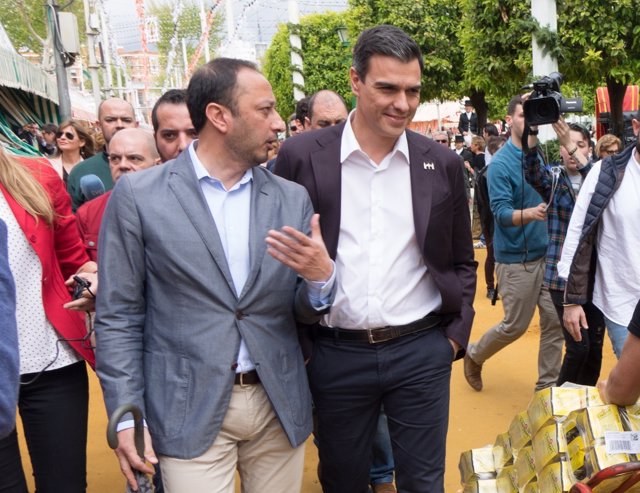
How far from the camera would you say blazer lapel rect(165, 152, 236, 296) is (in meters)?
2.21

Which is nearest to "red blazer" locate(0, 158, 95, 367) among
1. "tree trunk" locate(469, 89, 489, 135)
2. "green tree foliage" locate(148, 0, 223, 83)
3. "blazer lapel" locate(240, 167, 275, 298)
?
"blazer lapel" locate(240, 167, 275, 298)

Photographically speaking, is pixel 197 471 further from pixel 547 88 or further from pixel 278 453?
pixel 547 88

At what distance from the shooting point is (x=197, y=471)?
225 centimetres

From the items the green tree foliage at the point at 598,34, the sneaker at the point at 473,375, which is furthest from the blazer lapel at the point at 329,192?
the green tree foliage at the point at 598,34

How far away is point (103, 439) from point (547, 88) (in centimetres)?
366

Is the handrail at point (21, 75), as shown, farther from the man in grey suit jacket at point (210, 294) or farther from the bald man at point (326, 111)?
the man in grey suit jacket at point (210, 294)

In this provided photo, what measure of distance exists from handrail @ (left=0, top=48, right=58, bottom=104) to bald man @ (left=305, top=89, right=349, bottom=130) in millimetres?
9986

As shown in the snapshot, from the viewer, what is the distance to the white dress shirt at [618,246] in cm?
332

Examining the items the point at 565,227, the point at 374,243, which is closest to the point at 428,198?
the point at 374,243

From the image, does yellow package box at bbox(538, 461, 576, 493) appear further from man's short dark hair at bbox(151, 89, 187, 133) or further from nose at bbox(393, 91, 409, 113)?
man's short dark hair at bbox(151, 89, 187, 133)

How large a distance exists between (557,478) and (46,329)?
186 cm

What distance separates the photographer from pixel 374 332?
2727mm

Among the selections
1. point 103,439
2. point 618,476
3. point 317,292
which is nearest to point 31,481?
point 103,439

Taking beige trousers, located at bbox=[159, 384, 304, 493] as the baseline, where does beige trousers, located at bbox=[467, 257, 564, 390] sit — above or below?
below
